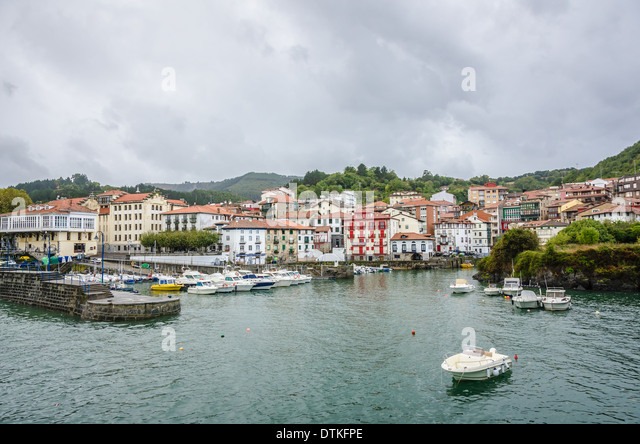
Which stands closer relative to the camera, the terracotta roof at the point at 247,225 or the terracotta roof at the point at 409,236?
the terracotta roof at the point at 247,225

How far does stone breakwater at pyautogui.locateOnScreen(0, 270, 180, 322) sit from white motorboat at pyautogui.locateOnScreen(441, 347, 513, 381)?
71.9ft

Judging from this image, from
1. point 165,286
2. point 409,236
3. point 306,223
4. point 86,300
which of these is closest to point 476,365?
point 86,300

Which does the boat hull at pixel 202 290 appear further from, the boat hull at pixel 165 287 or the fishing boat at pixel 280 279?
the fishing boat at pixel 280 279

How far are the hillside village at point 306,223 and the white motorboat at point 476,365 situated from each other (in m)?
59.2

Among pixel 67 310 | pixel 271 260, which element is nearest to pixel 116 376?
pixel 67 310

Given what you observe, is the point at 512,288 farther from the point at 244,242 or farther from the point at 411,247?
the point at 411,247

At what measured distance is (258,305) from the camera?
128ft

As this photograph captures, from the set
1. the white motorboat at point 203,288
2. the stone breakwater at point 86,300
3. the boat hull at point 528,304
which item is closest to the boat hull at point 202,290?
the white motorboat at point 203,288

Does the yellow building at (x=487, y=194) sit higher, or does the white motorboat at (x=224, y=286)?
the yellow building at (x=487, y=194)

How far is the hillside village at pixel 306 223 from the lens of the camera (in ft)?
242

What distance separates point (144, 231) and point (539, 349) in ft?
267

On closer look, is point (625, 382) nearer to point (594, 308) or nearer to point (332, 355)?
point (332, 355)

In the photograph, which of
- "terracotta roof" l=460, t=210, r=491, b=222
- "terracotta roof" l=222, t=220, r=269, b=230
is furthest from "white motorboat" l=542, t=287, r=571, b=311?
"terracotta roof" l=460, t=210, r=491, b=222

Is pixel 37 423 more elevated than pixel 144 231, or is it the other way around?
pixel 144 231
